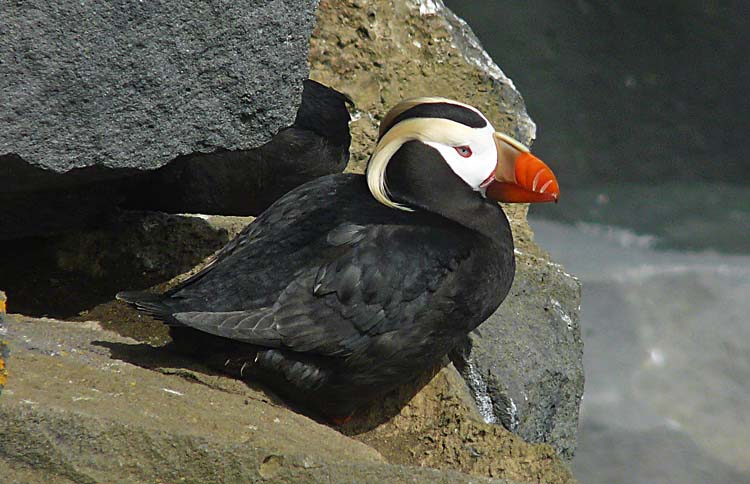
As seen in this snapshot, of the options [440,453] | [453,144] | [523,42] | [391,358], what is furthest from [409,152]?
[523,42]

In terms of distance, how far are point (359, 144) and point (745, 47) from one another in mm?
3239

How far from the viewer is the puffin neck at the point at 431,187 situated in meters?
3.53

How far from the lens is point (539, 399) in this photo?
3871 mm

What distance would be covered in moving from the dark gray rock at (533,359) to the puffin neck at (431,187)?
44 cm

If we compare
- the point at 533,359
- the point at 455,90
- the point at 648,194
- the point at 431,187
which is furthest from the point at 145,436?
the point at 648,194

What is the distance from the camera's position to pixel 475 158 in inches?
141

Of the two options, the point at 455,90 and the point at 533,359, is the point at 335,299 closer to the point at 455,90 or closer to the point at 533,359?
the point at 533,359

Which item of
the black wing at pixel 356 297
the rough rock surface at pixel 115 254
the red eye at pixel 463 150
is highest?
the red eye at pixel 463 150

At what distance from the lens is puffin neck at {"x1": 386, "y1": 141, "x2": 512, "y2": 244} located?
3.53 meters

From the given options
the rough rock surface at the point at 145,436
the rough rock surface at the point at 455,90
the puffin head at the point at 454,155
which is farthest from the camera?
the rough rock surface at the point at 455,90

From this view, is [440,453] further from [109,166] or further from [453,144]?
[109,166]

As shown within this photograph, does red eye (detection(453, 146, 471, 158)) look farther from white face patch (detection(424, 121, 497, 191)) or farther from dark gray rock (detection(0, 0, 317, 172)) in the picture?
dark gray rock (detection(0, 0, 317, 172))

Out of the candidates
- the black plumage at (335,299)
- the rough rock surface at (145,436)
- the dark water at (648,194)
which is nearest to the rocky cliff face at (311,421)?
the rough rock surface at (145,436)

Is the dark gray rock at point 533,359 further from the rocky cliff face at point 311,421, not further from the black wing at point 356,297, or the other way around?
the black wing at point 356,297
